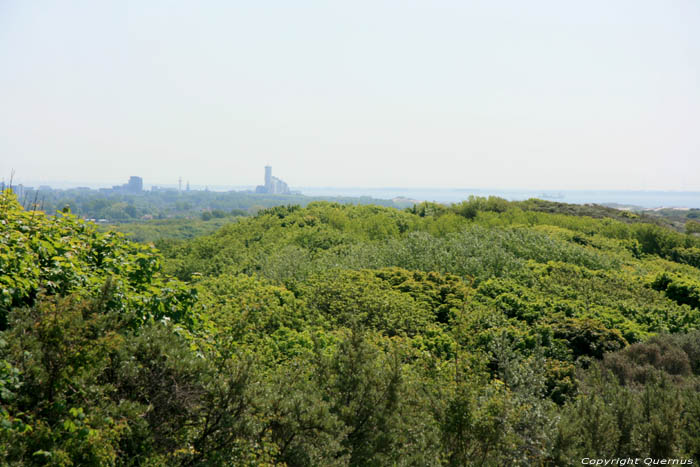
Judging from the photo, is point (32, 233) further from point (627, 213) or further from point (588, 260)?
point (627, 213)

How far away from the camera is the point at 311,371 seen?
502 cm

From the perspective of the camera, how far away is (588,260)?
13633 millimetres

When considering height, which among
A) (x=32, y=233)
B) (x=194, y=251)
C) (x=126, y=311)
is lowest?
(x=194, y=251)

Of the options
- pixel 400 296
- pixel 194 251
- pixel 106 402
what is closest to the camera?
pixel 106 402

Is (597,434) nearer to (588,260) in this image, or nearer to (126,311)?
(126,311)

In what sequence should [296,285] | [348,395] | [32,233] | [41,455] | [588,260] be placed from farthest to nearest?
[588,260] → [296,285] → [32,233] → [348,395] → [41,455]

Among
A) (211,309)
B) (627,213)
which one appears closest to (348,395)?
(211,309)

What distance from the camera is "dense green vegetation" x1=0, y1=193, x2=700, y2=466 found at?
313 cm

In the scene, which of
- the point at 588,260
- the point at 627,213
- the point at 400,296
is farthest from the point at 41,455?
the point at 627,213

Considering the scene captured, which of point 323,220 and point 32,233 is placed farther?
point 323,220

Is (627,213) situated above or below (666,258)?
above

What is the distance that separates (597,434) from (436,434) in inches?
68.9

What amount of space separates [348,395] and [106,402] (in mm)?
2209

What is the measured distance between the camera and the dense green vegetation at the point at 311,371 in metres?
3.13
